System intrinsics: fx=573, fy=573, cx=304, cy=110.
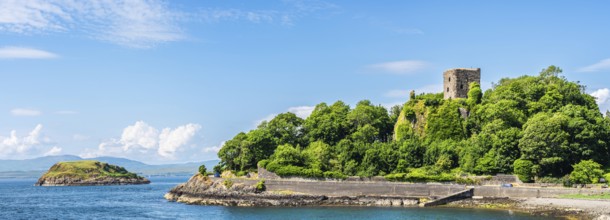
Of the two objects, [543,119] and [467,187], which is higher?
[543,119]

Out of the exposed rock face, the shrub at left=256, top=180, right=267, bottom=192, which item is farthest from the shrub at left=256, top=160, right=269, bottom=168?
the exposed rock face

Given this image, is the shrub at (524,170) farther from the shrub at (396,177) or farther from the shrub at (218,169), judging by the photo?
the shrub at (218,169)

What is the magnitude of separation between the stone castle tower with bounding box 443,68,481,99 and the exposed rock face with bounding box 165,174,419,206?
27136 millimetres

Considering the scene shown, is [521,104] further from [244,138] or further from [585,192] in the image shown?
[244,138]

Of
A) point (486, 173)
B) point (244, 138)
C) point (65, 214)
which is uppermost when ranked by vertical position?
point (244, 138)

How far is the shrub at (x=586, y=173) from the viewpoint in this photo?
57406mm

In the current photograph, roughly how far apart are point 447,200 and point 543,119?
14.2 m

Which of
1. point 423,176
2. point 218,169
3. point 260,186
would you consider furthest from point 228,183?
point 423,176

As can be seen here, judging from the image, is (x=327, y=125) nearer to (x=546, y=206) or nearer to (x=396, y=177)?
(x=396, y=177)

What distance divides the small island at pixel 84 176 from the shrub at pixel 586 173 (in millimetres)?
130288

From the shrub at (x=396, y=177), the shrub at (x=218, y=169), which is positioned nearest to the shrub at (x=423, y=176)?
the shrub at (x=396, y=177)

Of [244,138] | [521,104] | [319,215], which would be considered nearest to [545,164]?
[521,104]

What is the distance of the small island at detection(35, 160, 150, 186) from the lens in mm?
158250

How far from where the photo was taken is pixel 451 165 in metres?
67.3
